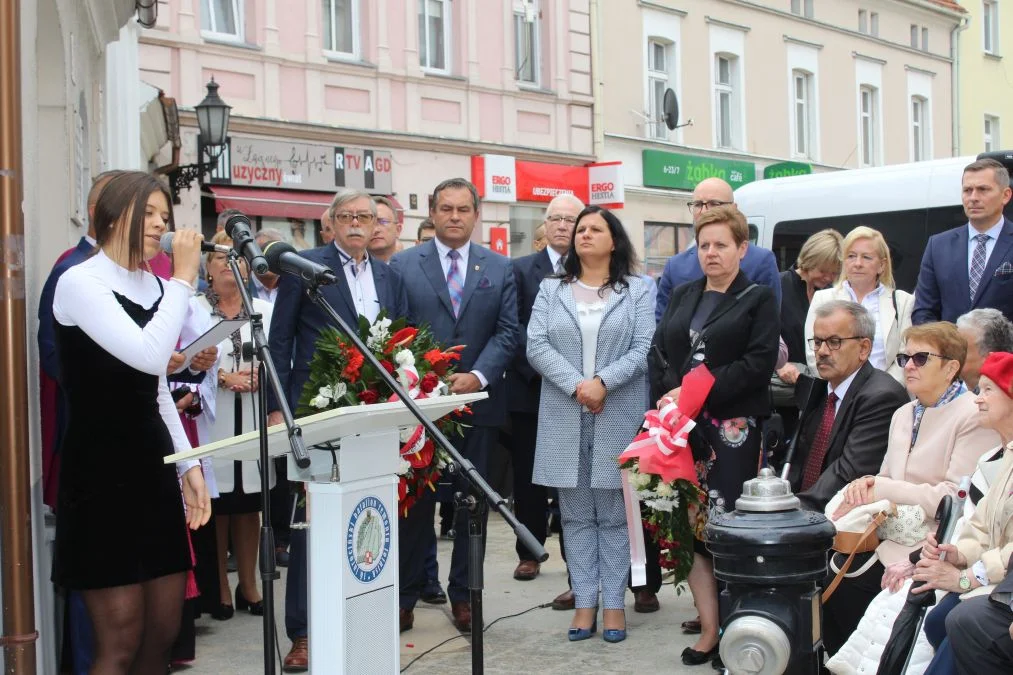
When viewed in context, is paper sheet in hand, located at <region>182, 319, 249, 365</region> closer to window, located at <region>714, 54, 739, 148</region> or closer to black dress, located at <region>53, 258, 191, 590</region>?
black dress, located at <region>53, 258, 191, 590</region>

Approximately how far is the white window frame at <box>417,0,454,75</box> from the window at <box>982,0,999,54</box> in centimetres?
1900

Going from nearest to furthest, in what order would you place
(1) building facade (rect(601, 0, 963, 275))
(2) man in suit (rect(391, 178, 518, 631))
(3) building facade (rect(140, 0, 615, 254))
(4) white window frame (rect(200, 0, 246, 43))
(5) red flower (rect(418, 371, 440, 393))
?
(5) red flower (rect(418, 371, 440, 393)) → (2) man in suit (rect(391, 178, 518, 631)) → (3) building facade (rect(140, 0, 615, 254)) → (4) white window frame (rect(200, 0, 246, 43)) → (1) building facade (rect(601, 0, 963, 275))

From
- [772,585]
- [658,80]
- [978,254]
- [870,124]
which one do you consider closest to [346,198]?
[772,585]

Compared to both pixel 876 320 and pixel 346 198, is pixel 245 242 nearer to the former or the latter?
pixel 346 198

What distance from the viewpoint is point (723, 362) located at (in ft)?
18.0

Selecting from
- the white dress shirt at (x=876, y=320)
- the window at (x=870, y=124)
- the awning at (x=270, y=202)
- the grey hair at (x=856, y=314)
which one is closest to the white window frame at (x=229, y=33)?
the awning at (x=270, y=202)

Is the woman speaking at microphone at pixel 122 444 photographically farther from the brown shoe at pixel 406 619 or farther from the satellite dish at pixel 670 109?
the satellite dish at pixel 670 109

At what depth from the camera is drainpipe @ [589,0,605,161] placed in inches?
856

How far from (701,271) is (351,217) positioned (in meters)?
1.99

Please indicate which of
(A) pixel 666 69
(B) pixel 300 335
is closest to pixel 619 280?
(B) pixel 300 335

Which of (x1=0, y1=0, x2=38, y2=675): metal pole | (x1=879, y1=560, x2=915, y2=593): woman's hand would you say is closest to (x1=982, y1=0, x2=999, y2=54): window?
(x1=879, y1=560, x2=915, y2=593): woman's hand

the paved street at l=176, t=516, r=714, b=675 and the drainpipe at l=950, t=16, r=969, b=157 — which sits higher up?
the drainpipe at l=950, t=16, r=969, b=157

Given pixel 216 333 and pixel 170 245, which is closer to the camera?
pixel 170 245

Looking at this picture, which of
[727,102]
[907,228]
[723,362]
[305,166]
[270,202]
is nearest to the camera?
[723,362]
